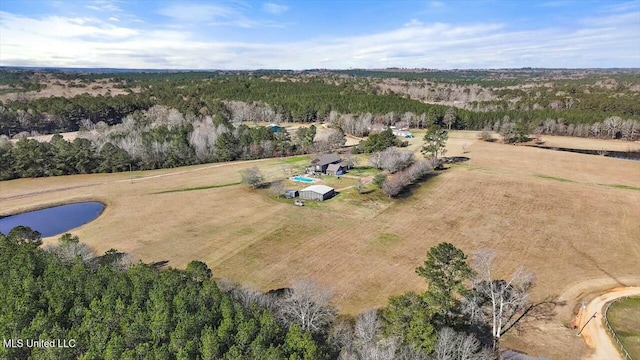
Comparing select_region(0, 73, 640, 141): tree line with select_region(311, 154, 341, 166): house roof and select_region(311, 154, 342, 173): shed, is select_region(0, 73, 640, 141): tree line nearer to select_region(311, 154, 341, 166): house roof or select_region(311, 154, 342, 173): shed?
select_region(311, 154, 341, 166): house roof

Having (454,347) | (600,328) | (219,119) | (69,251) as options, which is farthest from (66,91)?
(600,328)

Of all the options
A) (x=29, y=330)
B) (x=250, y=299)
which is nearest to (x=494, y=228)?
(x=250, y=299)

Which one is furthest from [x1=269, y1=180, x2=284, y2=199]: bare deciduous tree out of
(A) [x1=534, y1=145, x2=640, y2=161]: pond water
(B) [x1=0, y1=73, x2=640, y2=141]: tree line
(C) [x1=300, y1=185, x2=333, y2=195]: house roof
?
(A) [x1=534, y1=145, x2=640, y2=161]: pond water

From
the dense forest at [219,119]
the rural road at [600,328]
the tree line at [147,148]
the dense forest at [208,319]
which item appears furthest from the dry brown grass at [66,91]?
the rural road at [600,328]

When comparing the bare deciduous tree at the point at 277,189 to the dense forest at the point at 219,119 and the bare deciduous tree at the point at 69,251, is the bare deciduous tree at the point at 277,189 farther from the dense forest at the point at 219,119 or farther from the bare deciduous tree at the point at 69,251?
the dense forest at the point at 219,119

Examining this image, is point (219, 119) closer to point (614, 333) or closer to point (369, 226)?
point (369, 226)

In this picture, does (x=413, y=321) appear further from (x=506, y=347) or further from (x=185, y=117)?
(x=185, y=117)
